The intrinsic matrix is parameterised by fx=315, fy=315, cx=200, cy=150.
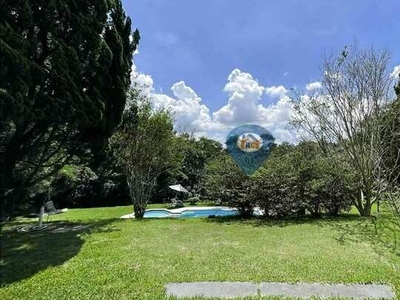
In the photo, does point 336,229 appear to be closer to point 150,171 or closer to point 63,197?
point 150,171

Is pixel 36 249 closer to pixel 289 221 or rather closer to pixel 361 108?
pixel 289 221

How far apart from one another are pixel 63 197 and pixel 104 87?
58.3 ft

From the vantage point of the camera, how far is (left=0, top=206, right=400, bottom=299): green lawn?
193 inches

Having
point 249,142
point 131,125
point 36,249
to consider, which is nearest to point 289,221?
point 249,142

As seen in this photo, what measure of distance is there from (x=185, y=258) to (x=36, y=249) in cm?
400

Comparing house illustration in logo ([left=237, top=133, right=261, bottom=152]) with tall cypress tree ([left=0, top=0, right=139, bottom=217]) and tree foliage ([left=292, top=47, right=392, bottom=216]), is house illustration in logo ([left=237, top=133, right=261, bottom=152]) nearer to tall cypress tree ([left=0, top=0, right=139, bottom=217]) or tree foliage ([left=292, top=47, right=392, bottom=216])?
tree foliage ([left=292, top=47, right=392, bottom=216])

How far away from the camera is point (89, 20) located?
782 cm

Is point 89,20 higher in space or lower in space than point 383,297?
higher

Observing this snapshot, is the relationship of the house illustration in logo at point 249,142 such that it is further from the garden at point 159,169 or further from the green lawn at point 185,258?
the green lawn at point 185,258

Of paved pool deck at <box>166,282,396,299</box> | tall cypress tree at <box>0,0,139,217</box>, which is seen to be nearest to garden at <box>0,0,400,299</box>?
A: tall cypress tree at <box>0,0,139,217</box>

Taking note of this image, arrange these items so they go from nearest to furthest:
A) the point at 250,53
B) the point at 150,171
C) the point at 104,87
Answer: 1. the point at 104,87
2. the point at 250,53
3. the point at 150,171

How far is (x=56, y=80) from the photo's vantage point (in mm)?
7477

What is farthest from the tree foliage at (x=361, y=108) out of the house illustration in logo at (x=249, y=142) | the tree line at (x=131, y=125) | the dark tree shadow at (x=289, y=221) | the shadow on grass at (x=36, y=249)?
the shadow on grass at (x=36, y=249)

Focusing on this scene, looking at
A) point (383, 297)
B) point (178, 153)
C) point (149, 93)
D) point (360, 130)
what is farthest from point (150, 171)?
point (383, 297)
